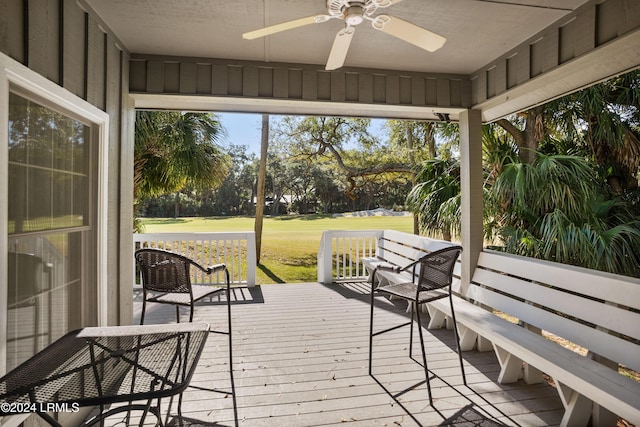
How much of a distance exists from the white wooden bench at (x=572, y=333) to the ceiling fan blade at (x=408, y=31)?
5.98ft

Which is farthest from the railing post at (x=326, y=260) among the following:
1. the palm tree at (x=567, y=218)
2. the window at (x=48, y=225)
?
the window at (x=48, y=225)

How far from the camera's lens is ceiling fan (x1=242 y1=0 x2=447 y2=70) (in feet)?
6.07

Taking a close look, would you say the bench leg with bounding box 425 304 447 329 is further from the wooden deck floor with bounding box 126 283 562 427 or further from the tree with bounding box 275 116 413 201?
the tree with bounding box 275 116 413 201

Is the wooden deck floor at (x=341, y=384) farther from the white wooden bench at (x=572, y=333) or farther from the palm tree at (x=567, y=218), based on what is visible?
the palm tree at (x=567, y=218)

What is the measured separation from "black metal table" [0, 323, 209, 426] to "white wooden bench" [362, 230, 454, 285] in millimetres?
2438

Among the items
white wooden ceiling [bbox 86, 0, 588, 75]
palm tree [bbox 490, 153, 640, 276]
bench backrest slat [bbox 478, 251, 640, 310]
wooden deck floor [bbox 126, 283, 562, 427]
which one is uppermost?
white wooden ceiling [bbox 86, 0, 588, 75]

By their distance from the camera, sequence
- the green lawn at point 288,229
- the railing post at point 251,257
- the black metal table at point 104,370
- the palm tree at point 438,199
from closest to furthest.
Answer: the black metal table at point 104,370
the palm tree at point 438,199
the railing post at point 251,257
the green lawn at point 288,229

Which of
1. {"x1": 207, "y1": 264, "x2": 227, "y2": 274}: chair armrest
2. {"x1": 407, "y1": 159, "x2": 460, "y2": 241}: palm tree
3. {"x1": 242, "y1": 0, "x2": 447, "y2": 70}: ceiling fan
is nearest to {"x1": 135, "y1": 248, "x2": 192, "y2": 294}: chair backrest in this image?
{"x1": 207, "y1": 264, "x2": 227, "y2": 274}: chair armrest

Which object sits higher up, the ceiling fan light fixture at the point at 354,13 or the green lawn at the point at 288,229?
the ceiling fan light fixture at the point at 354,13

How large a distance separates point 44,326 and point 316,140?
9250mm

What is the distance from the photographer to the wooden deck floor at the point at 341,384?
84.7 inches

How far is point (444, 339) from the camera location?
337 cm

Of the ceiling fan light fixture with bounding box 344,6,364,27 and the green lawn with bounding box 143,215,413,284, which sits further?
the green lawn with bounding box 143,215,413,284

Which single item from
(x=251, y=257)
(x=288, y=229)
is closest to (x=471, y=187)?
(x=251, y=257)
